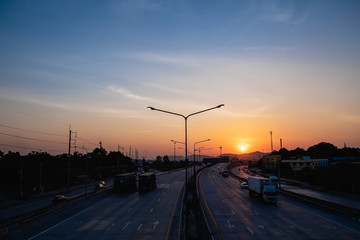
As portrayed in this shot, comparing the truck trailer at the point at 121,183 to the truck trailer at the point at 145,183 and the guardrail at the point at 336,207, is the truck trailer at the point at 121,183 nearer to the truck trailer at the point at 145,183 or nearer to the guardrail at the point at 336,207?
the truck trailer at the point at 145,183

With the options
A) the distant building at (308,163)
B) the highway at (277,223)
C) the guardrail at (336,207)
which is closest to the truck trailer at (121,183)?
the highway at (277,223)

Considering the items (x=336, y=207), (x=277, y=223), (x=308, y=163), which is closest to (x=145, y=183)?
(x=277, y=223)

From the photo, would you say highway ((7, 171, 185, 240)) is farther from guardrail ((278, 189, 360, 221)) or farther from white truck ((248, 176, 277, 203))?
guardrail ((278, 189, 360, 221))

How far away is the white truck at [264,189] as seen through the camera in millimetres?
37781

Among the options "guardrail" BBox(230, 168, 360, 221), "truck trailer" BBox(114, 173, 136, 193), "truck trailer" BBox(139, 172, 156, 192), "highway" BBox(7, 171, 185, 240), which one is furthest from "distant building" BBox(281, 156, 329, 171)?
"highway" BBox(7, 171, 185, 240)

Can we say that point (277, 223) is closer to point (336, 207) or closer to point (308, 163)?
point (336, 207)

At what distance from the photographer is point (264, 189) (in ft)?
128

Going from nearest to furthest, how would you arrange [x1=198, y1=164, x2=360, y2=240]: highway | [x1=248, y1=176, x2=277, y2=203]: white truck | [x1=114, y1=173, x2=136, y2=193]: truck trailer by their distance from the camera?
[x1=198, y1=164, x2=360, y2=240]: highway, [x1=248, y1=176, x2=277, y2=203]: white truck, [x1=114, y1=173, x2=136, y2=193]: truck trailer

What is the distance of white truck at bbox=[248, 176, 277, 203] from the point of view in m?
37.8

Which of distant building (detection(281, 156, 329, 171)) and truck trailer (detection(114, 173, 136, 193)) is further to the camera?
distant building (detection(281, 156, 329, 171))

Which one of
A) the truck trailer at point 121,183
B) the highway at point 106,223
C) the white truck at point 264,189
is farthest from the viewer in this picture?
the truck trailer at point 121,183

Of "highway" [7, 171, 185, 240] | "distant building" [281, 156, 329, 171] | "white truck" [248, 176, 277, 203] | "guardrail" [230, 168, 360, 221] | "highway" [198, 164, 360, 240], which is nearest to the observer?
"highway" [198, 164, 360, 240]

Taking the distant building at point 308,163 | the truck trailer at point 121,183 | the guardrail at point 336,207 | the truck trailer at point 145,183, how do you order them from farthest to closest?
the distant building at point 308,163
the truck trailer at point 145,183
the truck trailer at point 121,183
the guardrail at point 336,207

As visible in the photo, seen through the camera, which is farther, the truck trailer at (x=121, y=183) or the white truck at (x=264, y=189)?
the truck trailer at (x=121, y=183)
